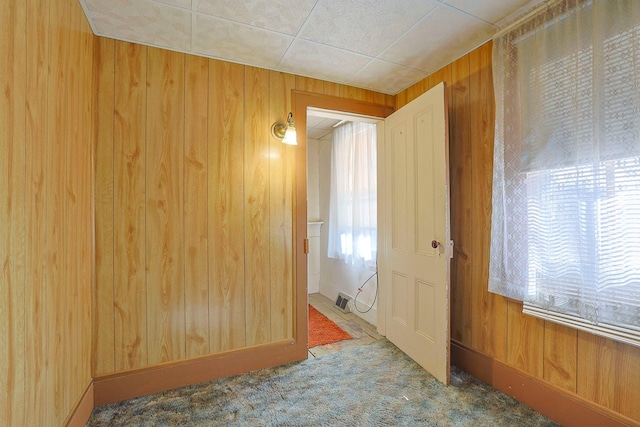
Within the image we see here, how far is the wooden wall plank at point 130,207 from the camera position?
188 centimetres

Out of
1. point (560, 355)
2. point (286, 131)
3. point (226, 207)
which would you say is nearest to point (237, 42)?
point (286, 131)

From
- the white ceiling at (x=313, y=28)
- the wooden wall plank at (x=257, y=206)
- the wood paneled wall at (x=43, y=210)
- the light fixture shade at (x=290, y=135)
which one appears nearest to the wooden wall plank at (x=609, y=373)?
the white ceiling at (x=313, y=28)

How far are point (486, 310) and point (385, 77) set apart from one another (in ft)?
6.37

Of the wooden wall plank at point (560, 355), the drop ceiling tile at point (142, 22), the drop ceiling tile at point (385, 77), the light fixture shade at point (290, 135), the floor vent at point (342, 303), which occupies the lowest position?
the floor vent at point (342, 303)

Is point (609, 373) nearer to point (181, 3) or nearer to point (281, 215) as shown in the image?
point (281, 215)

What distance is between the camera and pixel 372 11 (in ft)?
5.44

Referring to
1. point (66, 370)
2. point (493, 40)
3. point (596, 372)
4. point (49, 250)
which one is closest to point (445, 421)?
point (596, 372)

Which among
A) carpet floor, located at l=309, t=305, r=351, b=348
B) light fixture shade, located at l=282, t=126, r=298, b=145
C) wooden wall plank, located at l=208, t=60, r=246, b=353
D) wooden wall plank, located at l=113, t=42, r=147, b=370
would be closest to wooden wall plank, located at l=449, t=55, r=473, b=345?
carpet floor, located at l=309, t=305, r=351, b=348

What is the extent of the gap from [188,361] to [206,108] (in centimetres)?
178

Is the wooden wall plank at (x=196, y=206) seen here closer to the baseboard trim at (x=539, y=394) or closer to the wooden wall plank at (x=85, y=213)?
the wooden wall plank at (x=85, y=213)

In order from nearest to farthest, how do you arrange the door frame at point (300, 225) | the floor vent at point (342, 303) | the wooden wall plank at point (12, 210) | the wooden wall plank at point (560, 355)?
1. the wooden wall plank at point (12, 210)
2. the wooden wall plank at point (560, 355)
3. the door frame at point (300, 225)
4. the floor vent at point (342, 303)

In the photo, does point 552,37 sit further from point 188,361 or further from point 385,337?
point 188,361

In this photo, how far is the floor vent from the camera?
3491mm

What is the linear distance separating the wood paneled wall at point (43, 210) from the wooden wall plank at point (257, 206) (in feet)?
3.15
